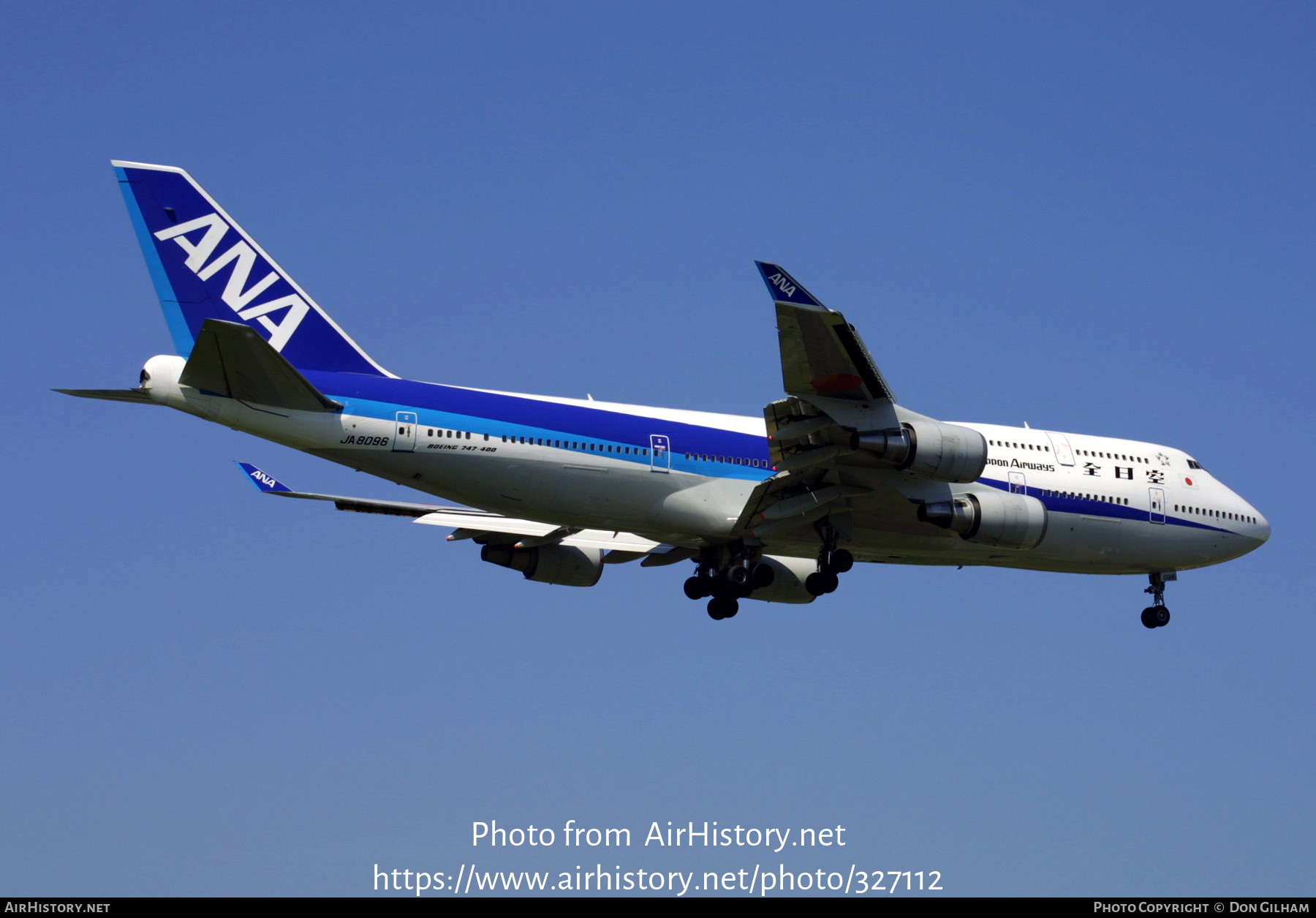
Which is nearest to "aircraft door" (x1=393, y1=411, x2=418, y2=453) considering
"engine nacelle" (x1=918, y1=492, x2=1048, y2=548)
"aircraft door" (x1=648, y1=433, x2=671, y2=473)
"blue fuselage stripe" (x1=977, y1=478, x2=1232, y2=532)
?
"aircraft door" (x1=648, y1=433, x2=671, y2=473)

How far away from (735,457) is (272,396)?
8.65 m

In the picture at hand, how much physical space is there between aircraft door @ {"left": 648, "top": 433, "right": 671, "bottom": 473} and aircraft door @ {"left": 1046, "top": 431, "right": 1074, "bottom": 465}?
8.38 m

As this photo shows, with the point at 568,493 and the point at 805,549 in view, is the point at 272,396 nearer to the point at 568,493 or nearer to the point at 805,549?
the point at 568,493

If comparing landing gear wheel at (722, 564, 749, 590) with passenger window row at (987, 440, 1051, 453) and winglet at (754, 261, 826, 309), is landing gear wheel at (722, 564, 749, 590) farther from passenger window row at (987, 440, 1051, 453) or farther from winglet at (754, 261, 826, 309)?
winglet at (754, 261, 826, 309)

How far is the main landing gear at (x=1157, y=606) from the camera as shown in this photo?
30312mm

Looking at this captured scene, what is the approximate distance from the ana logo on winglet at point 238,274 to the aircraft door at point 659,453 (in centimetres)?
650

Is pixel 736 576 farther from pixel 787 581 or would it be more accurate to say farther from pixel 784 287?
pixel 784 287

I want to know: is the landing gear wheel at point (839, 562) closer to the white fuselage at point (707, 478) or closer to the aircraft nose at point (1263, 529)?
the white fuselage at point (707, 478)

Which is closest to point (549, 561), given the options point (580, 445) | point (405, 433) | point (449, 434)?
point (580, 445)

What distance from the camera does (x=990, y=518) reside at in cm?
2559

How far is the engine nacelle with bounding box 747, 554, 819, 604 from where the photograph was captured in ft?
100

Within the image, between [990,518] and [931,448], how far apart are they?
299cm

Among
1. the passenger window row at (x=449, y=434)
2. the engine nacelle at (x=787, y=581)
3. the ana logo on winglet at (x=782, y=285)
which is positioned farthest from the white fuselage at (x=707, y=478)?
the ana logo on winglet at (x=782, y=285)
